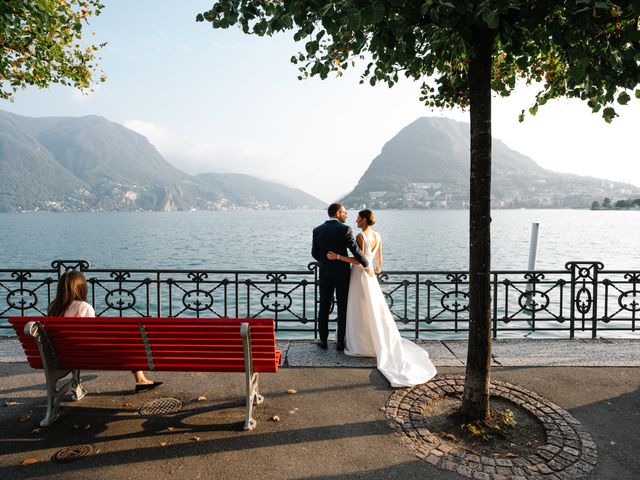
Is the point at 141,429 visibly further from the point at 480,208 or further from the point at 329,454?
the point at 480,208

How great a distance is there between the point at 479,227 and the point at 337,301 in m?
2.87

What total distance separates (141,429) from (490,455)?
11.1ft

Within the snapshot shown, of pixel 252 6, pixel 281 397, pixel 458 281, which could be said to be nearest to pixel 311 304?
pixel 458 281

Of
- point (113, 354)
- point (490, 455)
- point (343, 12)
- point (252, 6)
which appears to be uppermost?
point (252, 6)

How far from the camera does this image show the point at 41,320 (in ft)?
13.7

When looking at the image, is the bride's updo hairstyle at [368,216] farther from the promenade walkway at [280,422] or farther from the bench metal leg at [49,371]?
the bench metal leg at [49,371]

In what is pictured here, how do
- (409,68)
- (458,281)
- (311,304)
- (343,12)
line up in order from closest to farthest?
(343,12), (409,68), (458,281), (311,304)

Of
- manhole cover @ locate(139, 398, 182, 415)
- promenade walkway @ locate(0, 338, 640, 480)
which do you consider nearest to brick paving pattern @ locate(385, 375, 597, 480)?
promenade walkway @ locate(0, 338, 640, 480)

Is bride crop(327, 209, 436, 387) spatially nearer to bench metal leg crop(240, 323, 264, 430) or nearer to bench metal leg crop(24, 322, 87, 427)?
bench metal leg crop(240, 323, 264, 430)


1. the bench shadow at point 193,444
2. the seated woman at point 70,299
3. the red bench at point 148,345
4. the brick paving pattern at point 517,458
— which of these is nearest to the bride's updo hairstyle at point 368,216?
the brick paving pattern at point 517,458

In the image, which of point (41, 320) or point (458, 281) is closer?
point (41, 320)

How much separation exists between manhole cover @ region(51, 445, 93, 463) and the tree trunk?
3710 millimetres

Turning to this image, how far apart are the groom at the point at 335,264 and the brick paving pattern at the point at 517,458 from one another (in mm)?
1786

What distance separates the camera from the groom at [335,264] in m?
6.34
